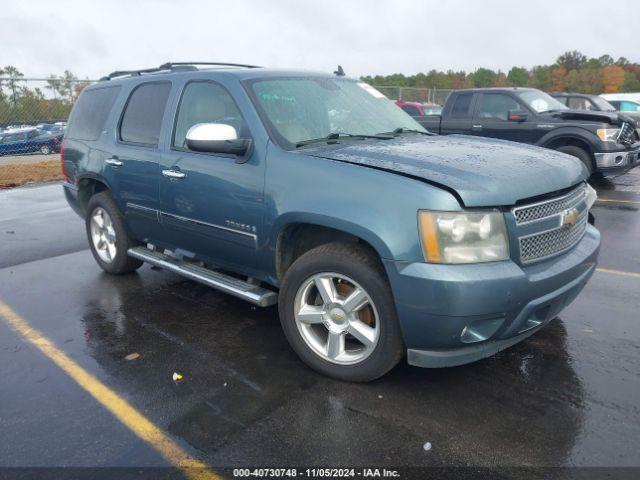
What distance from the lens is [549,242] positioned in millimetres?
3094

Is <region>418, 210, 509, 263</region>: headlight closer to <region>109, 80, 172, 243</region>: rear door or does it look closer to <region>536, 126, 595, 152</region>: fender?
<region>109, 80, 172, 243</region>: rear door

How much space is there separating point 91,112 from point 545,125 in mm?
7816

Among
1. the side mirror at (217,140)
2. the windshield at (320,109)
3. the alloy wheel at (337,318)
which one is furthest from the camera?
the windshield at (320,109)

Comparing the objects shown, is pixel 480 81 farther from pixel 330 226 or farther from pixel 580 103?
pixel 330 226

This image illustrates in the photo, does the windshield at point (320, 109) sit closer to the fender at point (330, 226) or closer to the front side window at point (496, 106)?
the fender at point (330, 226)

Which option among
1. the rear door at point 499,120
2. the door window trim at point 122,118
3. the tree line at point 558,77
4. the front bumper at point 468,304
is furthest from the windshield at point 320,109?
the tree line at point 558,77

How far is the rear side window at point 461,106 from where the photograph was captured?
10.8 meters

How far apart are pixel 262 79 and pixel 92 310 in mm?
2400

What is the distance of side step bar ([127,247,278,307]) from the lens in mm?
3678

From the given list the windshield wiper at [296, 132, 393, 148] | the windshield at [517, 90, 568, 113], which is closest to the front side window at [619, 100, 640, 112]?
the windshield at [517, 90, 568, 113]

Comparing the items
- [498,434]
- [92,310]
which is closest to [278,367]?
[498,434]

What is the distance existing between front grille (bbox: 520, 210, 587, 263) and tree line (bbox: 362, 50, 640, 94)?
157 feet

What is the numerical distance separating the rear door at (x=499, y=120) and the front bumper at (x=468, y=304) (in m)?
7.68

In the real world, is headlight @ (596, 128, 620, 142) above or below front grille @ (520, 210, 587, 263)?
below
